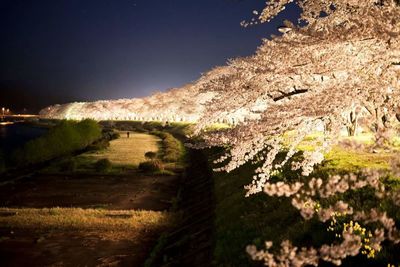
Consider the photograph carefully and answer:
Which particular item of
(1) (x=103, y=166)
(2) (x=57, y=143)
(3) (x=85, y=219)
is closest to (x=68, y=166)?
(1) (x=103, y=166)

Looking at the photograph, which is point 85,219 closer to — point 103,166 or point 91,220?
point 91,220

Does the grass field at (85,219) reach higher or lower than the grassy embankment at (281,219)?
lower

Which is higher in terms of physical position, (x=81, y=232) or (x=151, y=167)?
(x=151, y=167)

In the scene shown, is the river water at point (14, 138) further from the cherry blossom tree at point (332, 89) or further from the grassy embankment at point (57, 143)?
the cherry blossom tree at point (332, 89)

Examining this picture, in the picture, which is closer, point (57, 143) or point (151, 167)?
point (151, 167)

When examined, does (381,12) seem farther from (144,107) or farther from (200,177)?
(144,107)

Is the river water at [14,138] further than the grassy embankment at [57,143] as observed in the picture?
Yes

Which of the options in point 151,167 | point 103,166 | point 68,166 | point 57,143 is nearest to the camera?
point 151,167

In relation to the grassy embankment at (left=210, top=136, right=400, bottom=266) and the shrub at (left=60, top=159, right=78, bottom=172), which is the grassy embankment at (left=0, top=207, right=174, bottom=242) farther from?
the shrub at (left=60, top=159, right=78, bottom=172)

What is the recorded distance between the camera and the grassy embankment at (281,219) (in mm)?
8336

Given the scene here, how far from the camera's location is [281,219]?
1061 cm

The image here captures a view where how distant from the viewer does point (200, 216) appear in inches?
682

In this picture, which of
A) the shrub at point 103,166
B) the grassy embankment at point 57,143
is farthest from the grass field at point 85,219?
the grassy embankment at point 57,143

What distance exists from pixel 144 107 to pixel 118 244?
13504cm
